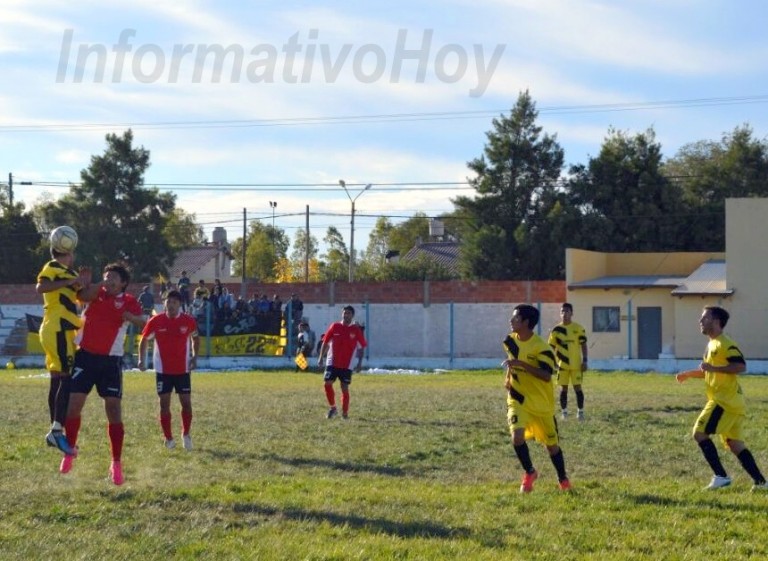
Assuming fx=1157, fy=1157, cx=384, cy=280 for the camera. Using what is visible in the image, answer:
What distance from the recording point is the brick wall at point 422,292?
1898 inches

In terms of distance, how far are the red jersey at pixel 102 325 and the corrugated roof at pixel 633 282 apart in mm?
37652

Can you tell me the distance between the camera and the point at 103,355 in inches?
427

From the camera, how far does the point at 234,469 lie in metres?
12.5

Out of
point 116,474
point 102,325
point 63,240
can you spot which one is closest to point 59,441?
point 116,474

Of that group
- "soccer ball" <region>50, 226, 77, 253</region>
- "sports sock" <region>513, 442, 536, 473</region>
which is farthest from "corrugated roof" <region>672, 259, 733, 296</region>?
→ "soccer ball" <region>50, 226, 77, 253</region>

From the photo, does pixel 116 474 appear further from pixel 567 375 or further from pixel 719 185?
pixel 719 185

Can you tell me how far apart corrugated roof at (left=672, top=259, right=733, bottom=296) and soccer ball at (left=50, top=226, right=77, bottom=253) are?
3645 centimetres

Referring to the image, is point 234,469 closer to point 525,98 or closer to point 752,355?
point 752,355

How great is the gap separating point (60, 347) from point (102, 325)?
0.43 metres

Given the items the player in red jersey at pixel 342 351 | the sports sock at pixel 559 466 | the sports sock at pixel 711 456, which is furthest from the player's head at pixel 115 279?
the player in red jersey at pixel 342 351

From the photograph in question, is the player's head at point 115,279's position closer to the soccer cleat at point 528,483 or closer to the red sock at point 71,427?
the red sock at point 71,427

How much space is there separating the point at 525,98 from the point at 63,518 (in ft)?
194

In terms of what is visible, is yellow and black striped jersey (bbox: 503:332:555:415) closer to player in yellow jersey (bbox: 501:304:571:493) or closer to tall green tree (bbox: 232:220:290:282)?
player in yellow jersey (bbox: 501:304:571:493)

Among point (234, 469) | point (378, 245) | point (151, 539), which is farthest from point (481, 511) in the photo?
point (378, 245)
